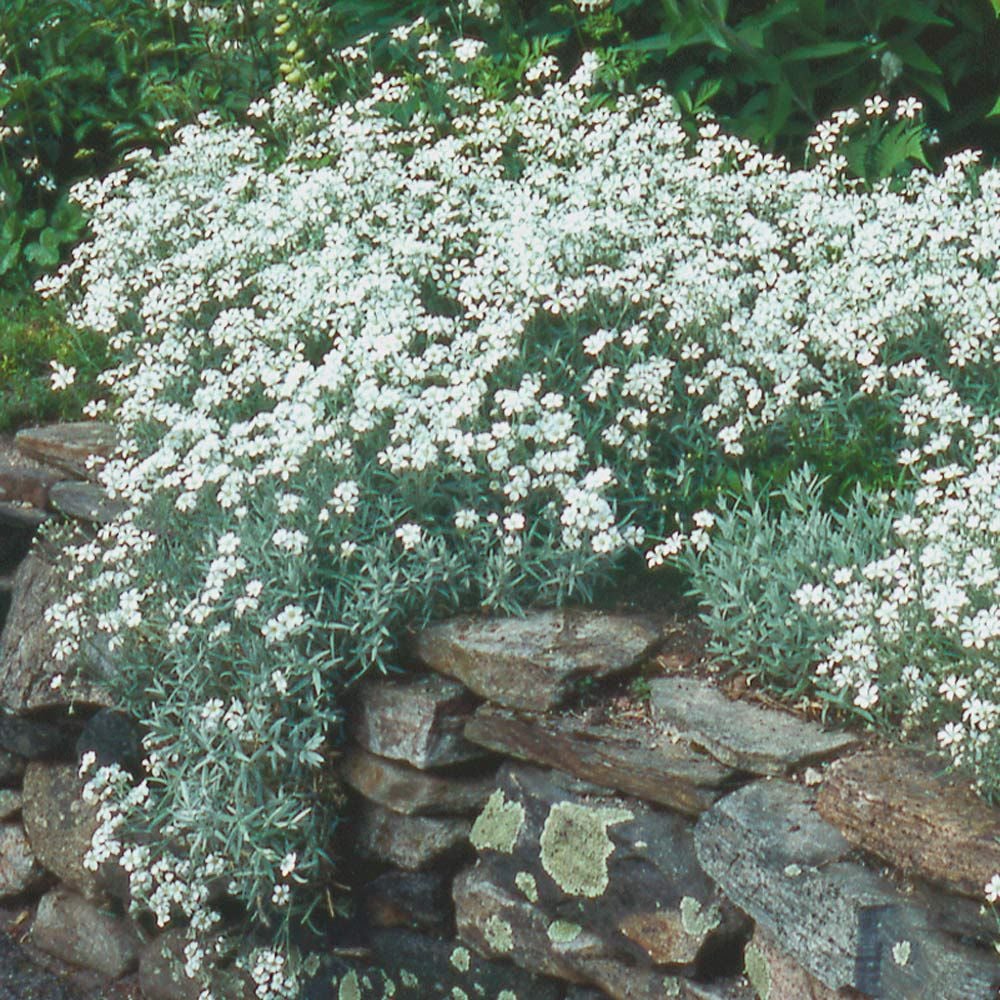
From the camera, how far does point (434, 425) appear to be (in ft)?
14.4

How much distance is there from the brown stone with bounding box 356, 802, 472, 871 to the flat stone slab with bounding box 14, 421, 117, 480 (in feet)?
5.87

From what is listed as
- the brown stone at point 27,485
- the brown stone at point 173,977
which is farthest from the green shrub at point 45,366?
the brown stone at point 173,977

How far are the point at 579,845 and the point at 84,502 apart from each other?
2302 mm

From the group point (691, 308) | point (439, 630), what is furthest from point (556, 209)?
point (439, 630)

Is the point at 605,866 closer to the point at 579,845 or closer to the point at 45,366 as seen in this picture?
the point at 579,845

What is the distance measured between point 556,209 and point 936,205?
128cm

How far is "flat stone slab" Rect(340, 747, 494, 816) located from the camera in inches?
168

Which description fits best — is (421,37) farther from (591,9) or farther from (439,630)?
(439,630)

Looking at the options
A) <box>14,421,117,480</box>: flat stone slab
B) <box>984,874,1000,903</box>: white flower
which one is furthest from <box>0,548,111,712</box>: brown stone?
<box>984,874,1000,903</box>: white flower

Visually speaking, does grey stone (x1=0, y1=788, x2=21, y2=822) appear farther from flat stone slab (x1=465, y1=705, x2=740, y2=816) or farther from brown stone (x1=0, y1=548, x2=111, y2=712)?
flat stone slab (x1=465, y1=705, x2=740, y2=816)

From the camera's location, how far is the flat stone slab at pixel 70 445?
5535 mm

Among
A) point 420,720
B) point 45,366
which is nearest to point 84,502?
point 45,366

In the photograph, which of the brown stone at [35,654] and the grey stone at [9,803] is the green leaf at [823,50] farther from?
the grey stone at [9,803]

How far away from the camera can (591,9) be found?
20.3ft
